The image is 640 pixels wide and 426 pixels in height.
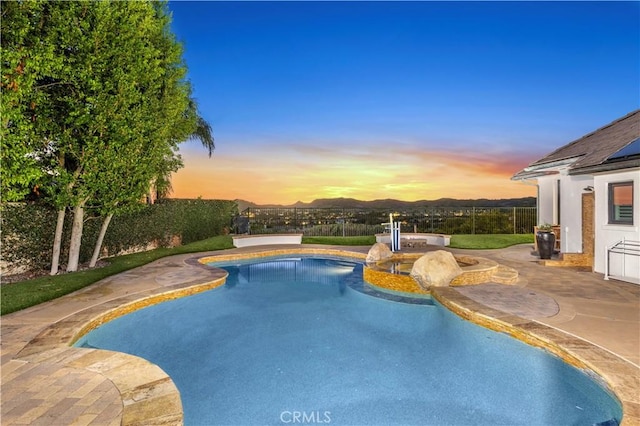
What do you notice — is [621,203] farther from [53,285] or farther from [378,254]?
[53,285]

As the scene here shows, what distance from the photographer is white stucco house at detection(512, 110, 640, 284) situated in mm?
7395

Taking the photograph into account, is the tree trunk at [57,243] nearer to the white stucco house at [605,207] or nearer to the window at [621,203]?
the white stucco house at [605,207]

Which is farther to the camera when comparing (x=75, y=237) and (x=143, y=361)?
(x=75, y=237)

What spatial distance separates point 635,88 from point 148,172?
22638 millimetres

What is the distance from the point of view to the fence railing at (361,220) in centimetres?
1875

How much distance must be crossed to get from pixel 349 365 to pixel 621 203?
8.18 metres

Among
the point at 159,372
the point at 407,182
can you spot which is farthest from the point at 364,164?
the point at 159,372

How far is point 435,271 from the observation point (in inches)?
307

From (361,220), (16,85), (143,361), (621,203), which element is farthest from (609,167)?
(16,85)

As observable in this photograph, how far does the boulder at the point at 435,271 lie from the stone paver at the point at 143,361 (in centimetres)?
43

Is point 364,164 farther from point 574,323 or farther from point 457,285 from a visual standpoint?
point 574,323

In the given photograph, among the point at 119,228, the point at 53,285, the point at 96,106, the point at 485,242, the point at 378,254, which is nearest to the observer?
the point at 53,285

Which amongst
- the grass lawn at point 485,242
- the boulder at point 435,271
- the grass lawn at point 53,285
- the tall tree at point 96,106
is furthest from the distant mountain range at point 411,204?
the boulder at point 435,271

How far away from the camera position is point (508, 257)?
11.4 metres
